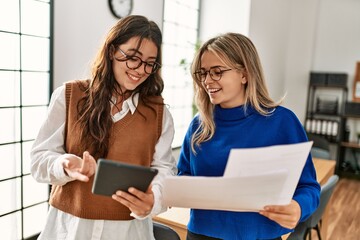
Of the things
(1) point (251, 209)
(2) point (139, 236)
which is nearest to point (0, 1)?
(2) point (139, 236)

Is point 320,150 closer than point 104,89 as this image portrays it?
No

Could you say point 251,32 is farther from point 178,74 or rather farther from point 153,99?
point 153,99

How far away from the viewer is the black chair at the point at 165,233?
5.22ft

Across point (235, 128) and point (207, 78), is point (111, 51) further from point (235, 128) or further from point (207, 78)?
point (235, 128)

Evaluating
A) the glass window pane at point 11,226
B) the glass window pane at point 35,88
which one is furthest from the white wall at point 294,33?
the glass window pane at point 11,226

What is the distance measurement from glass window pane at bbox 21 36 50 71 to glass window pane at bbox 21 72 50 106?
0.19 ft

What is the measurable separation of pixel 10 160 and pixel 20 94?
1.70 feet

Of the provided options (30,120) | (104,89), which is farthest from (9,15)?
(104,89)

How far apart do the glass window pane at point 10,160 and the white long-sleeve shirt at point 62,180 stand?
5.36ft

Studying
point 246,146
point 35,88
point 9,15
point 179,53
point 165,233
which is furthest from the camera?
point 179,53

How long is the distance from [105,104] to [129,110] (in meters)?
0.09

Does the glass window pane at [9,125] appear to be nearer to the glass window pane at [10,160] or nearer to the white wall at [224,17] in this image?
the glass window pane at [10,160]

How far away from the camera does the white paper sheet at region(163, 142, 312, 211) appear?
1.00 metres

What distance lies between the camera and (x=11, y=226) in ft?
8.93
